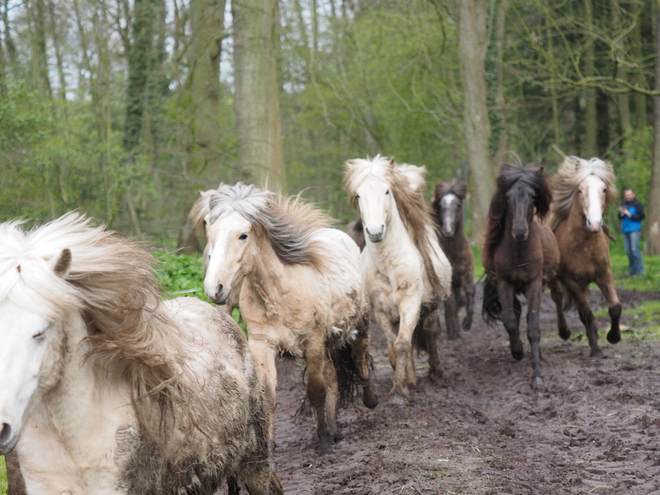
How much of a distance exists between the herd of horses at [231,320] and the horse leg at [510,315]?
2 centimetres

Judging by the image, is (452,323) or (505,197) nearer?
(505,197)

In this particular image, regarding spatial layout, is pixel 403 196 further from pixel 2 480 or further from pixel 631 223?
pixel 631 223

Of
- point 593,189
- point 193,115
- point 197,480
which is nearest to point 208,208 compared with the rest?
point 197,480

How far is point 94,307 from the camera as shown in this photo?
2.81m

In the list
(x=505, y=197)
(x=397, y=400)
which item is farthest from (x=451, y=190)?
(x=397, y=400)

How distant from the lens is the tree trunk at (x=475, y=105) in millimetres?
18172

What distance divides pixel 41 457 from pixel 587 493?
3316 millimetres

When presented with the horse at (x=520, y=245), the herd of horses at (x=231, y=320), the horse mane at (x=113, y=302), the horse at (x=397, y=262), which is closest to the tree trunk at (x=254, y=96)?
the herd of horses at (x=231, y=320)

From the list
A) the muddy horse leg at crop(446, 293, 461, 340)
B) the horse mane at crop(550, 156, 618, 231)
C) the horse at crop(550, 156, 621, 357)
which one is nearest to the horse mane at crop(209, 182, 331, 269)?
the horse at crop(550, 156, 621, 357)

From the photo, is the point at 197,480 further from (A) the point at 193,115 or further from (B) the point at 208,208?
(A) the point at 193,115

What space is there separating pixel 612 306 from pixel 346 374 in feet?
12.8

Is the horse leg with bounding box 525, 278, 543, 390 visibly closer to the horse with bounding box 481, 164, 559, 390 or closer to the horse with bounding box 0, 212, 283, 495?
the horse with bounding box 481, 164, 559, 390

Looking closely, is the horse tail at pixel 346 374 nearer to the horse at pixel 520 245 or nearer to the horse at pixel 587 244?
the horse at pixel 520 245

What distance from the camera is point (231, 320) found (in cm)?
397
